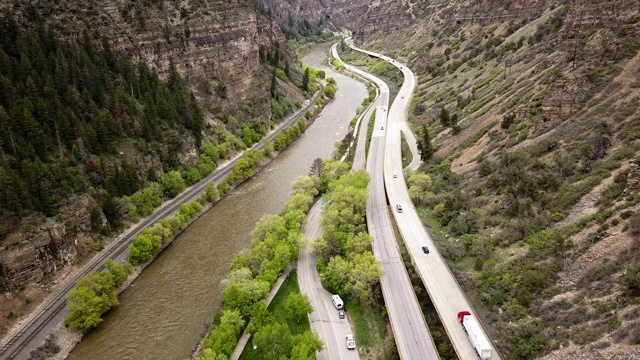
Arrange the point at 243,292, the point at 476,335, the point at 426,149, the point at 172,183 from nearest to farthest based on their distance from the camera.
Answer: the point at 476,335 < the point at 243,292 < the point at 172,183 < the point at 426,149

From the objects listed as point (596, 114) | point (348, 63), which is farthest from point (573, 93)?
point (348, 63)

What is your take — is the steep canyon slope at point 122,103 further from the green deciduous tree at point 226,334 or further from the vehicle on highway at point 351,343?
the vehicle on highway at point 351,343

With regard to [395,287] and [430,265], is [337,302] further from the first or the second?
[430,265]

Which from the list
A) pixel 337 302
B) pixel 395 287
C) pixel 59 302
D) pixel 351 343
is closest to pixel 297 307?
pixel 337 302

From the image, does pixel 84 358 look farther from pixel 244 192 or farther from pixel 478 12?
pixel 478 12

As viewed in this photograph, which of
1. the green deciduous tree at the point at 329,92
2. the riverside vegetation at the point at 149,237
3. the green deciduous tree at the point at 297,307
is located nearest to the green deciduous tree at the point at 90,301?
the riverside vegetation at the point at 149,237
